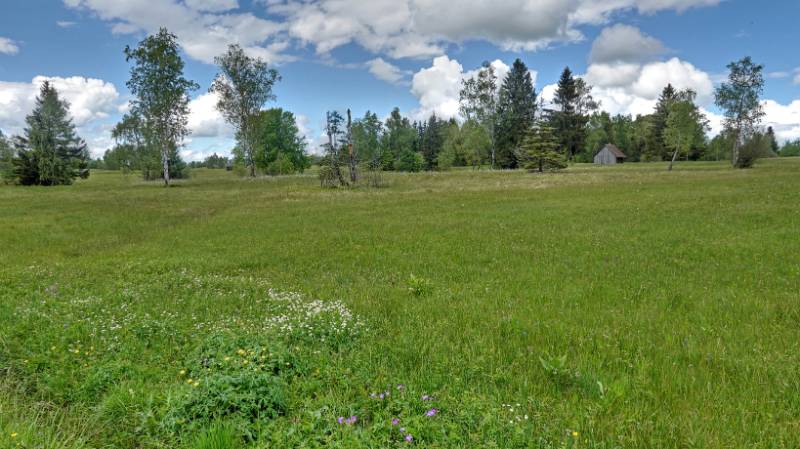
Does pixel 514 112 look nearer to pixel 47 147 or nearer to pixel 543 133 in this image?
pixel 543 133

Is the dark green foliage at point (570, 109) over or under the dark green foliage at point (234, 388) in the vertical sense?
over

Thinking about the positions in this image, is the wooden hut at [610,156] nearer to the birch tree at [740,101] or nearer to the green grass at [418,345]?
the birch tree at [740,101]

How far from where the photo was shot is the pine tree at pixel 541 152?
208 ft

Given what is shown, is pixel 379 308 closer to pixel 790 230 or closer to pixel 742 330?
pixel 742 330

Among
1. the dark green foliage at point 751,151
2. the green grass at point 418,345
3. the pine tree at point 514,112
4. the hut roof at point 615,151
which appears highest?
the pine tree at point 514,112

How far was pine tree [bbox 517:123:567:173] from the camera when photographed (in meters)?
63.4

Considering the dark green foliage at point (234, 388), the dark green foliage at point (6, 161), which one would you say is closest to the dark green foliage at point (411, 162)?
the dark green foliage at point (6, 161)

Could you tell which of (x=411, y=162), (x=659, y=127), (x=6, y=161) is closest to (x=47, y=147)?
(x=6, y=161)

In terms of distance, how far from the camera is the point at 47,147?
54.8 metres

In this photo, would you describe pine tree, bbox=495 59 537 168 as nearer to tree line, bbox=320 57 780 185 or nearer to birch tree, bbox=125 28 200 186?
tree line, bbox=320 57 780 185

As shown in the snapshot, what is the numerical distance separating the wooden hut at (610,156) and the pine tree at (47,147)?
332 ft

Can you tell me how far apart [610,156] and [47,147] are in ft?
351

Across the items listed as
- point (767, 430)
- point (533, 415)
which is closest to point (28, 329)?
point (533, 415)

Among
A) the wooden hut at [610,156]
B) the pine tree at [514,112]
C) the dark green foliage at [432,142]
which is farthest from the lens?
the dark green foliage at [432,142]
